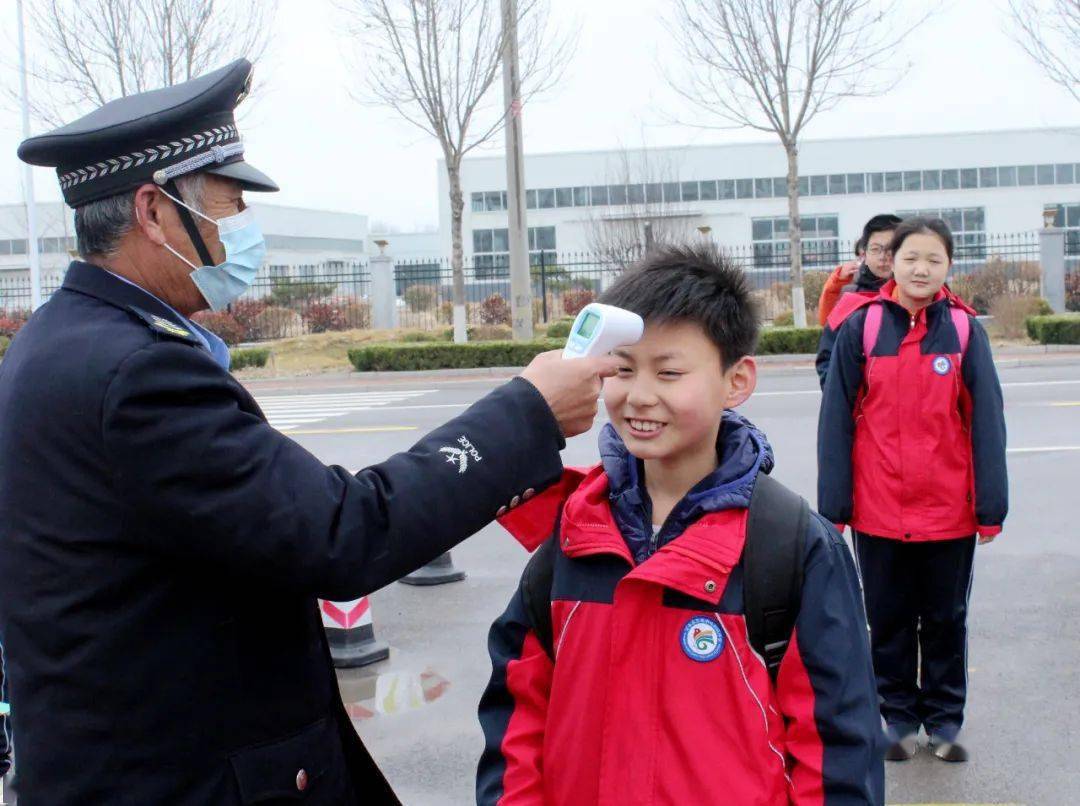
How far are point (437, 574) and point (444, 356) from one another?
1339 cm

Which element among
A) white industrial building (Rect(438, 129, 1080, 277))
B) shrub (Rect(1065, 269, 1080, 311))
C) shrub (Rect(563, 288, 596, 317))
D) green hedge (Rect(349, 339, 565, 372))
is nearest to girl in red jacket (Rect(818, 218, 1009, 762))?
green hedge (Rect(349, 339, 565, 372))

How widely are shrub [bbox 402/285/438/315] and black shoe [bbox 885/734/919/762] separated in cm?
2719

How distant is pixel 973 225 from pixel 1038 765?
170ft

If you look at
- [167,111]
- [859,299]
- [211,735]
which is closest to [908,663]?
[859,299]

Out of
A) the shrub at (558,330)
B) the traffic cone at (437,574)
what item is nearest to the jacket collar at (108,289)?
the traffic cone at (437,574)

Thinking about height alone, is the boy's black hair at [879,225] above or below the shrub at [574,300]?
below

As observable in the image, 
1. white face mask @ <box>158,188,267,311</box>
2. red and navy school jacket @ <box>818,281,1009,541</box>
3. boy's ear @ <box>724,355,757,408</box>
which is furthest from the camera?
red and navy school jacket @ <box>818,281,1009,541</box>

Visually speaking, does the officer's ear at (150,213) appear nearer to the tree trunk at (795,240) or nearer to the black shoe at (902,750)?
the black shoe at (902,750)

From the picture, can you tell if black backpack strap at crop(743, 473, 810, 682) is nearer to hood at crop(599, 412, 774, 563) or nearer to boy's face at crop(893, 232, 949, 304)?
hood at crop(599, 412, 774, 563)

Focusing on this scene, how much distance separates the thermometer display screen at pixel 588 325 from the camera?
190 centimetres

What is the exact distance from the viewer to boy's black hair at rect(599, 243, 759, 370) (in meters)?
2.09

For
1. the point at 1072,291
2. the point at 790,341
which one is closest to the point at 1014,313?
the point at 790,341

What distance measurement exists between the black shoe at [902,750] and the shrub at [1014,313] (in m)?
19.2

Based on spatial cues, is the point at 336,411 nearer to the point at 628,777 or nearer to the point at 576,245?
the point at 628,777
